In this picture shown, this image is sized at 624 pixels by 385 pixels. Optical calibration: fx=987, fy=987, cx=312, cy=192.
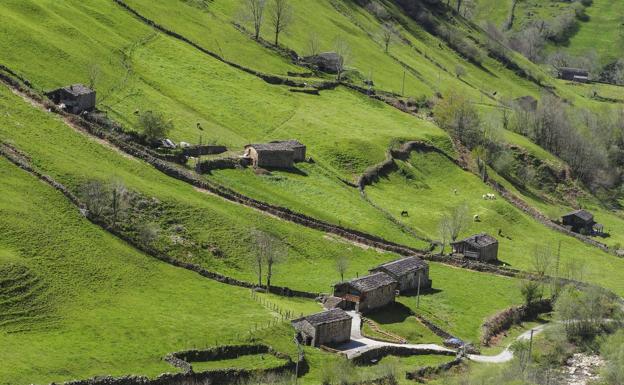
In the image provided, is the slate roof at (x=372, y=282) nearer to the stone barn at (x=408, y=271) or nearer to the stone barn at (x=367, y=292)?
the stone barn at (x=367, y=292)

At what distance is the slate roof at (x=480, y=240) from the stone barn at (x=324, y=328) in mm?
44402

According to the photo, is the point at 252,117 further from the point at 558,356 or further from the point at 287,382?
the point at 287,382

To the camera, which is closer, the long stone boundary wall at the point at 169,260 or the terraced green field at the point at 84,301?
the terraced green field at the point at 84,301

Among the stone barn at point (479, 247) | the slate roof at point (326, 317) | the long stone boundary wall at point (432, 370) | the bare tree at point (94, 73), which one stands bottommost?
the long stone boundary wall at point (432, 370)

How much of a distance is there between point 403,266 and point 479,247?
867 inches

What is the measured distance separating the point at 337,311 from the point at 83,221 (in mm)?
31599

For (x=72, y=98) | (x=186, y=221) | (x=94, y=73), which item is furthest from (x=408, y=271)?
(x=94, y=73)

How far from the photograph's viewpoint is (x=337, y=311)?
108m

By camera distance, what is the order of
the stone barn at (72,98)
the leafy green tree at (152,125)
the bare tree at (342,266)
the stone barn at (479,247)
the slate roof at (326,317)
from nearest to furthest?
the slate roof at (326,317) → the bare tree at (342,266) → the stone barn at (72,98) → the stone barn at (479,247) → the leafy green tree at (152,125)

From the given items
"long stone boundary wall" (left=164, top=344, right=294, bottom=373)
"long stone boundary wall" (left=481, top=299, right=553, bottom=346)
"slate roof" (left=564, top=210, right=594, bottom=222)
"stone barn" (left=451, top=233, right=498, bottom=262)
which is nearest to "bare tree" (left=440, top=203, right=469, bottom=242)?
"stone barn" (left=451, top=233, right=498, bottom=262)

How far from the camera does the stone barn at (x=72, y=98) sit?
146875mm

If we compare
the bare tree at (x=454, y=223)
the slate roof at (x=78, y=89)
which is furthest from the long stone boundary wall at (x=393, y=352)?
the slate roof at (x=78, y=89)

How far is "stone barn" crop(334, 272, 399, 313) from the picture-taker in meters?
118

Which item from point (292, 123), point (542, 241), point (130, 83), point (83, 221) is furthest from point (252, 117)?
point (83, 221)
